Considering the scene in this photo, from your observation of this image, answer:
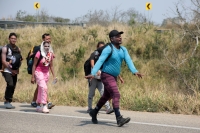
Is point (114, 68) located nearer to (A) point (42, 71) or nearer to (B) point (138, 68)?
(A) point (42, 71)

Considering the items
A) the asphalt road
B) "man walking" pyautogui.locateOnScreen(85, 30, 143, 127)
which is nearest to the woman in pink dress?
the asphalt road

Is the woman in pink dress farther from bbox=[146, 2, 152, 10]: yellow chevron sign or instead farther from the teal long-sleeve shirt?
bbox=[146, 2, 152, 10]: yellow chevron sign

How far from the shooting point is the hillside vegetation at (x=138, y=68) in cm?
1021

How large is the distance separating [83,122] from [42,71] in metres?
2.01

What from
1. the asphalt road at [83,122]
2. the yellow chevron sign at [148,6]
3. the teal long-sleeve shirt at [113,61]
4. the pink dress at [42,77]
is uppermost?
the yellow chevron sign at [148,6]

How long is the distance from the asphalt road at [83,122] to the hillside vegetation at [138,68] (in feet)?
1.97

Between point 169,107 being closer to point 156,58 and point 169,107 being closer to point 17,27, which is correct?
point 156,58

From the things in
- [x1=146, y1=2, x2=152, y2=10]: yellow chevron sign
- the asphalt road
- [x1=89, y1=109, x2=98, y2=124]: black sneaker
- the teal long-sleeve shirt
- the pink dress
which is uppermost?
[x1=146, y1=2, x2=152, y2=10]: yellow chevron sign

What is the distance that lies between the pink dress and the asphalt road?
374mm

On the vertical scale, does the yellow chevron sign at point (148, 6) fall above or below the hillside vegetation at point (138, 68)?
above

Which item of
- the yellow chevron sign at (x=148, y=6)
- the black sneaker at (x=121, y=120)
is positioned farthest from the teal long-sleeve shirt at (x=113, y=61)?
the yellow chevron sign at (x=148, y=6)

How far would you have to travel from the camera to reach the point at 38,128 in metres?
7.92

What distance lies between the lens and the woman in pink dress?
980 cm

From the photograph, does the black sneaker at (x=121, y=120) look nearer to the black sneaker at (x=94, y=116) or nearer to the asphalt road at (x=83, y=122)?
the asphalt road at (x=83, y=122)
